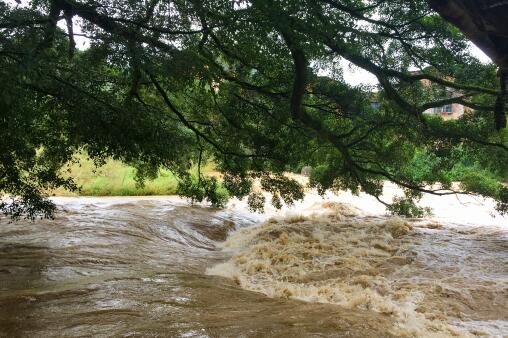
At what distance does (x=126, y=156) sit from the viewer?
5996 millimetres

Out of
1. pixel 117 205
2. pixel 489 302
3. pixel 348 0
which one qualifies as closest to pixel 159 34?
pixel 348 0

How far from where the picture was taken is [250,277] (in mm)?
6652

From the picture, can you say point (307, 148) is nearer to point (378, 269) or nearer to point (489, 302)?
point (378, 269)

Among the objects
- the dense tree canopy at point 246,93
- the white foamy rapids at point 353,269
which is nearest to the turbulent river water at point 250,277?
the white foamy rapids at point 353,269

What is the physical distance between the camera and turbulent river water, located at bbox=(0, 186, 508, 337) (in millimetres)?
3998

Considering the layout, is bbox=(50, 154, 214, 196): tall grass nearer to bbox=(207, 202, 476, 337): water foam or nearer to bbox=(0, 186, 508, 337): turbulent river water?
bbox=(0, 186, 508, 337): turbulent river water

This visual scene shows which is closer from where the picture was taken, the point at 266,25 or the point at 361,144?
the point at 266,25

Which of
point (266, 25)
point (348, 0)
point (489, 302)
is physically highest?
point (348, 0)

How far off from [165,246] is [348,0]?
563 cm

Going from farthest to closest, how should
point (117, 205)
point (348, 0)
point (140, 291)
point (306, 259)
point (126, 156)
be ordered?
point (117, 205) → point (306, 259) → point (126, 156) → point (348, 0) → point (140, 291)

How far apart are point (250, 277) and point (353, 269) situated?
1610 mm

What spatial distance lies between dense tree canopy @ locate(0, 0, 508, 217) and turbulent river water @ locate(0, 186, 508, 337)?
1039mm

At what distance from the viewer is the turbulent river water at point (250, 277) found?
4.00 m

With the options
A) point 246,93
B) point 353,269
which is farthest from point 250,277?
point 246,93
